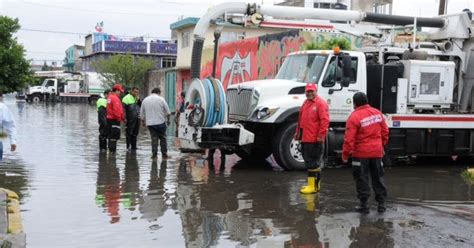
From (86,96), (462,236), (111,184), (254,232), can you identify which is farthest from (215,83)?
(86,96)

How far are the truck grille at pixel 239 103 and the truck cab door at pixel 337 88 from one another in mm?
1498

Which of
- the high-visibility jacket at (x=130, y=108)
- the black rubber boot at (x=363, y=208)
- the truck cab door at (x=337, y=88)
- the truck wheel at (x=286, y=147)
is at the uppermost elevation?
the truck cab door at (x=337, y=88)

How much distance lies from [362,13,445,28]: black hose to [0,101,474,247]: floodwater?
12.1ft

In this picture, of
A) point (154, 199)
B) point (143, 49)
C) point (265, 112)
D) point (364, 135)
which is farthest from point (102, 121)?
point (143, 49)

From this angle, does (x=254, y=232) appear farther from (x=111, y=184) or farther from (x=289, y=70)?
(x=289, y=70)

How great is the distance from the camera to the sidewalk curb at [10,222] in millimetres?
6028

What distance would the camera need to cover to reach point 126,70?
4981 cm

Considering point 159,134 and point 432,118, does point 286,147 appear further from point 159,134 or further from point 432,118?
point 432,118

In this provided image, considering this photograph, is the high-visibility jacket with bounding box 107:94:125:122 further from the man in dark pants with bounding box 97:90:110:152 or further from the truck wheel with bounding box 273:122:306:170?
the truck wheel with bounding box 273:122:306:170

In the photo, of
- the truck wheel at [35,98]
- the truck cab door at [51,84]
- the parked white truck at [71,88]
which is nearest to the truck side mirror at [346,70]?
the parked white truck at [71,88]

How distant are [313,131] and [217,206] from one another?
2023 mm

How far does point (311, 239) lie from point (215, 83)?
6.02 meters

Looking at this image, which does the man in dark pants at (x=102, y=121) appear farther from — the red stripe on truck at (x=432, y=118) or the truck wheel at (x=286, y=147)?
the red stripe on truck at (x=432, y=118)

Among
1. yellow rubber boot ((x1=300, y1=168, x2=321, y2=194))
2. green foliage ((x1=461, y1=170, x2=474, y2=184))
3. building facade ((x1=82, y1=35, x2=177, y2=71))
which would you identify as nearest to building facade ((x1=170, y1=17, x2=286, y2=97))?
building facade ((x1=82, y1=35, x2=177, y2=71))
